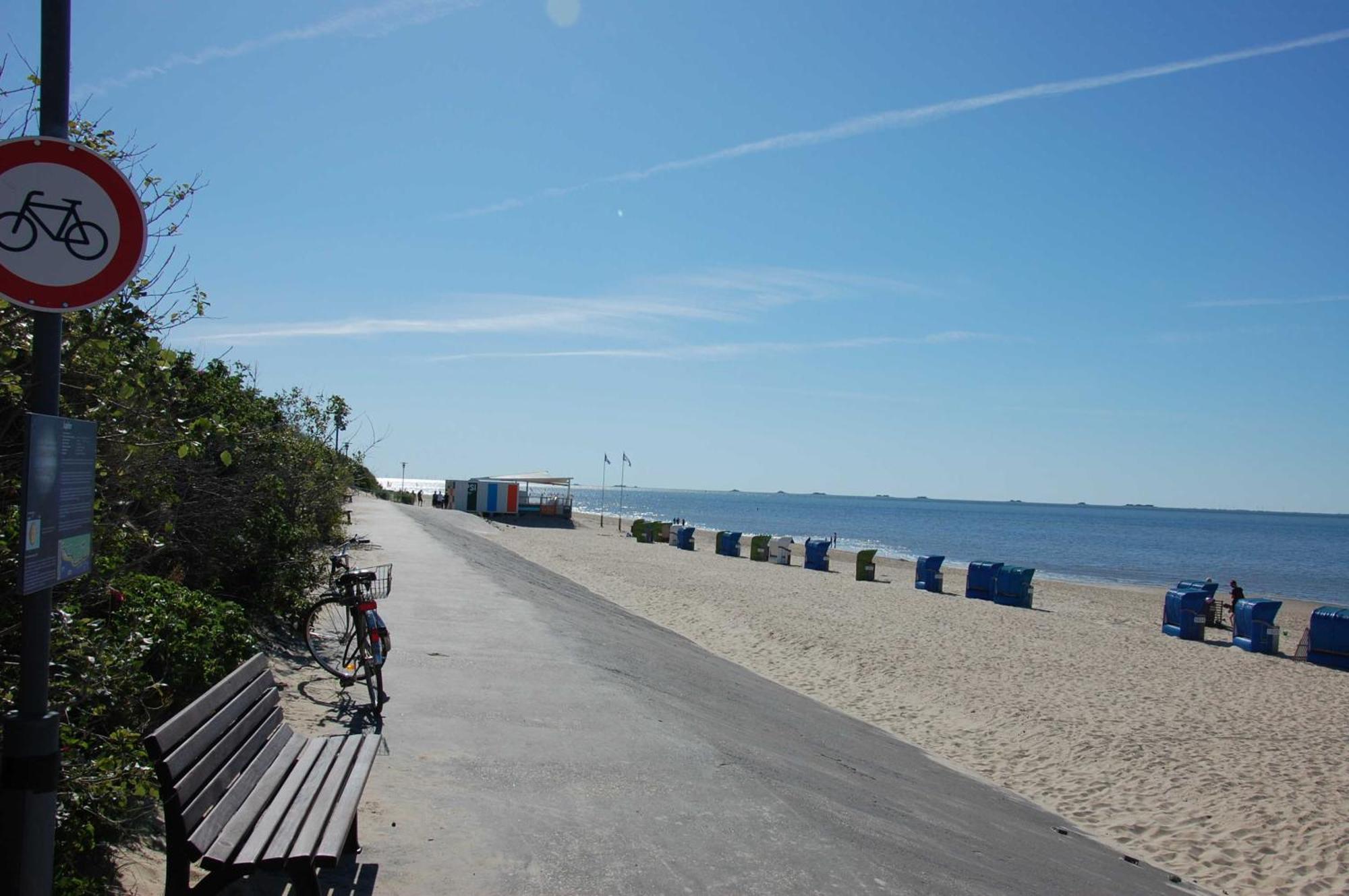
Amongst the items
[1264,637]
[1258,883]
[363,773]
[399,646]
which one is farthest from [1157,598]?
[363,773]

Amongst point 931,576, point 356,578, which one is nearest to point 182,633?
point 356,578

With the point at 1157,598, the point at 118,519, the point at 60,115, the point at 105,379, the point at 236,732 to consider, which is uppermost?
the point at 60,115

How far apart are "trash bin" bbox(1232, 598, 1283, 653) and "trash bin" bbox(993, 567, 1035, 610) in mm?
6328

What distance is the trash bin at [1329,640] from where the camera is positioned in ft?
61.3

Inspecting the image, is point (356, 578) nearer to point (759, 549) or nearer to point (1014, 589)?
point (1014, 589)

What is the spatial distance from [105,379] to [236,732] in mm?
1649

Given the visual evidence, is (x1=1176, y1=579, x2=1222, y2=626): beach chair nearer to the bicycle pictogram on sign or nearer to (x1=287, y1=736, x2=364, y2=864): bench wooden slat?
(x1=287, y1=736, x2=364, y2=864): bench wooden slat

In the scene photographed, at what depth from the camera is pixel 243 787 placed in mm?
3697

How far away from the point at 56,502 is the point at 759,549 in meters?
38.2

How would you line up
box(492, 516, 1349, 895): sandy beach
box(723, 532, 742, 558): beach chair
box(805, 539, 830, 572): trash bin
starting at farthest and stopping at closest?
box(723, 532, 742, 558): beach chair < box(805, 539, 830, 572): trash bin < box(492, 516, 1349, 895): sandy beach

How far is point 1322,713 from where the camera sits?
45.4 feet

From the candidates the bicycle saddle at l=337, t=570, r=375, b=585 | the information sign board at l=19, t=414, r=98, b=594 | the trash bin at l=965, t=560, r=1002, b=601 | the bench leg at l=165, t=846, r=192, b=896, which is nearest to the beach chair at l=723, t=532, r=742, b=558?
the trash bin at l=965, t=560, r=1002, b=601

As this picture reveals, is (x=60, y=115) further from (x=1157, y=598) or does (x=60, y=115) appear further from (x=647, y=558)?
(x=1157, y=598)

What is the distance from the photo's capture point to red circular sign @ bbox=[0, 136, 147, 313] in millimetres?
2668
